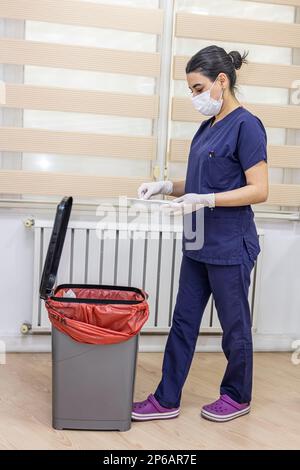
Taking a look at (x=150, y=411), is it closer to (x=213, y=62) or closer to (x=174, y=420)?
(x=174, y=420)

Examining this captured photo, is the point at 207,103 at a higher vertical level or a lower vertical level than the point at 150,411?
higher

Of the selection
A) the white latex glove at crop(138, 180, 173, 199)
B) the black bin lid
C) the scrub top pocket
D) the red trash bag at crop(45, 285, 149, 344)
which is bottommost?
the red trash bag at crop(45, 285, 149, 344)

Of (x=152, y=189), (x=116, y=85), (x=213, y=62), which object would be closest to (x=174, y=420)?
(x=152, y=189)

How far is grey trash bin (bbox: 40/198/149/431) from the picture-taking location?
2.05m

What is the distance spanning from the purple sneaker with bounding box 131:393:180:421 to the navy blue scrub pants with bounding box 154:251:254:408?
0.02 meters

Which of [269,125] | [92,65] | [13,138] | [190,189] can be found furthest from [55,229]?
[269,125]

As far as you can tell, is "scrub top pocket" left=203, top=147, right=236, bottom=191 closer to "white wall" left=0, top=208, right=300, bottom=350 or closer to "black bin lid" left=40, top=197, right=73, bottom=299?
"black bin lid" left=40, top=197, right=73, bottom=299

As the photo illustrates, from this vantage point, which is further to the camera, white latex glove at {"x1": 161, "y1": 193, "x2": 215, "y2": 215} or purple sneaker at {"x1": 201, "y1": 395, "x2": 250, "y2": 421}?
purple sneaker at {"x1": 201, "y1": 395, "x2": 250, "y2": 421}

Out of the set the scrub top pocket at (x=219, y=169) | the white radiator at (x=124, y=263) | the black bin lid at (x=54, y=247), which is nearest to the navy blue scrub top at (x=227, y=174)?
the scrub top pocket at (x=219, y=169)

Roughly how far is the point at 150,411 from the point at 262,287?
3.69 ft

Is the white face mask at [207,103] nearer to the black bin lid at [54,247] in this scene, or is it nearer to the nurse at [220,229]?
the nurse at [220,229]

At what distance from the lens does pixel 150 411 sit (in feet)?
7.32

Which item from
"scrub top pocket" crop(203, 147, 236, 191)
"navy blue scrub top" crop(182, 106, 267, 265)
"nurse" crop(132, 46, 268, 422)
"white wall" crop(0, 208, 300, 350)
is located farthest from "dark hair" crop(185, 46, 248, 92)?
"white wall" crop(0, 208, 300, 350)

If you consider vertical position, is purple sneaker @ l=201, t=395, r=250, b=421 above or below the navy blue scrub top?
below
